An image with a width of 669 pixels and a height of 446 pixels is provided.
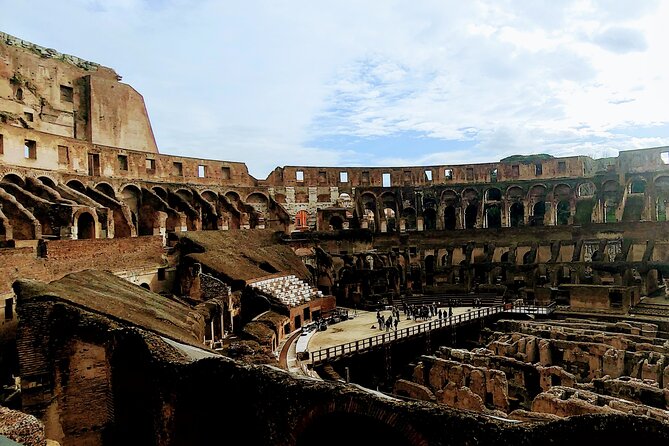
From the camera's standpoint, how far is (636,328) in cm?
A: 2561

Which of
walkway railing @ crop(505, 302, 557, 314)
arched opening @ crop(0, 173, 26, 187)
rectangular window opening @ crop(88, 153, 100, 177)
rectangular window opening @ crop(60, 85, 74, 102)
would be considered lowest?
walkway railing @ crop(505, 302, 557, 314)

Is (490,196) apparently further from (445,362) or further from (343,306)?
(445,362)

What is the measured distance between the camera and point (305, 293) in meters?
30.6

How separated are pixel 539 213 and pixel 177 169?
117 feet

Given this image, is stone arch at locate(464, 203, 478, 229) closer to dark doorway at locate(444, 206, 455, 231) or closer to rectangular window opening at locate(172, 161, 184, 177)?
dark doorway at locate(444, 206, 455, 231)

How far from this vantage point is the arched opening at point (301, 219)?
49369 millimetres

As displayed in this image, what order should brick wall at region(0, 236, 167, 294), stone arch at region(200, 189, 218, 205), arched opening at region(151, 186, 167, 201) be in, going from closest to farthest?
1. brick wall at region(0, 236, 167, 294)
2. arched opening at region(151, 186, 167, 201)
3. stone arch at region(200, 189, 218, 205)

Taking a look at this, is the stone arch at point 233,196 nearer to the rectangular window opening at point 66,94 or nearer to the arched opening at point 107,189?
the arched opening at point 107,189

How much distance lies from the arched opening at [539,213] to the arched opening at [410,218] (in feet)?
38.4

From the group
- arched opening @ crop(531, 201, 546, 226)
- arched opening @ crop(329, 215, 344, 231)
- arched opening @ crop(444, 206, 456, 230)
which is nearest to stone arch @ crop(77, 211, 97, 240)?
arched opening @ crop(329, 215, 344, 231)

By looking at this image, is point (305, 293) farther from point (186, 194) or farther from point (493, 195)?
point (493, 195)

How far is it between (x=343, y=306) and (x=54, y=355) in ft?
82.6

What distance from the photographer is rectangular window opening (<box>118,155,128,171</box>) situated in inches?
1436

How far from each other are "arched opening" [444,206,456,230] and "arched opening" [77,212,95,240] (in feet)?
116
